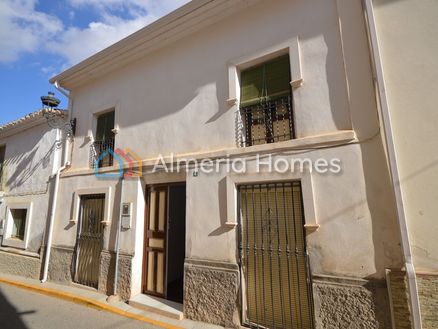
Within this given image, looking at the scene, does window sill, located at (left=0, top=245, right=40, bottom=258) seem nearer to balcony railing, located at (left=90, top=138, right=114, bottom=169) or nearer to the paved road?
the paved road

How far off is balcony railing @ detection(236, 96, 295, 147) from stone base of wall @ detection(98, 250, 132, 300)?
3673mm

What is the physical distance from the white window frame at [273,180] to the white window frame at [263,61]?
4.83 feet

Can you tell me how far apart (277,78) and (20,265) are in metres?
9.07

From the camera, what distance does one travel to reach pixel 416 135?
10.8 ft

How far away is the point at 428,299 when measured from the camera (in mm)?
2967

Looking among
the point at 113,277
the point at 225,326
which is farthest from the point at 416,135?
the point at 113,277

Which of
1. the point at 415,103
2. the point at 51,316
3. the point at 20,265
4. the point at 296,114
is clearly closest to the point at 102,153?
the point at 51,316

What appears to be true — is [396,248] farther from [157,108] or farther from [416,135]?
[157,108]

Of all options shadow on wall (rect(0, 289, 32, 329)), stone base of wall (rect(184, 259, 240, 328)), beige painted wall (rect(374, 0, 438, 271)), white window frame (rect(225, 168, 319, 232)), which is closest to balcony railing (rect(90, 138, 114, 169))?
shadow on wall (rect(0, 289, 32, 329))

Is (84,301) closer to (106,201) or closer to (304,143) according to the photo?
(106,201)

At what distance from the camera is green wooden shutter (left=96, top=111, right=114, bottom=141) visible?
6926 millimetres

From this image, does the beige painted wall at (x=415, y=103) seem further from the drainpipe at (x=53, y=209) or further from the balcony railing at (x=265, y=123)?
the drainpipe at (x=53, y=209)

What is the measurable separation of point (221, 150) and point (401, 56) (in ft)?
10.0

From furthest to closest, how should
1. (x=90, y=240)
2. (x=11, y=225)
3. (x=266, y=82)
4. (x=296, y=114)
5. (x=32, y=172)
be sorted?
(x=11, y=225), (x=32, y=172), (x=90, y=240), (x=266, y=82), (x=296, y=114)
